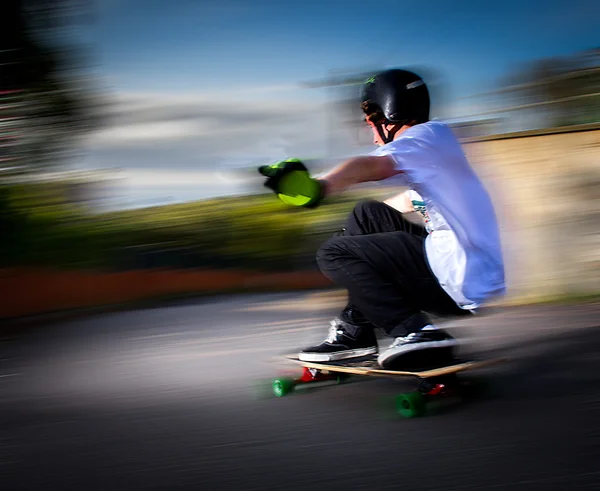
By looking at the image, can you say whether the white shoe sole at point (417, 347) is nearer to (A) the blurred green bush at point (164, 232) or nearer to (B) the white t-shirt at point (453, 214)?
(B) the white t-shirt at point (453, 214)

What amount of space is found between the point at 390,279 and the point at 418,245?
0.54ft

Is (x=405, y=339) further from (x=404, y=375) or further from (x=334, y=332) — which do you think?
(x=334, y=332)

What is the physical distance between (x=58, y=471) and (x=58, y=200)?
471 centimetres

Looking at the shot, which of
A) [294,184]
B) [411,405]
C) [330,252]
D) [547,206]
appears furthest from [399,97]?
[547,206]

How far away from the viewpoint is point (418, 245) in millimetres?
3086

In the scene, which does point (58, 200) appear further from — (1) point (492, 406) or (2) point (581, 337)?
(1) point (492, 406)

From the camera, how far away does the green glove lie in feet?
8.28

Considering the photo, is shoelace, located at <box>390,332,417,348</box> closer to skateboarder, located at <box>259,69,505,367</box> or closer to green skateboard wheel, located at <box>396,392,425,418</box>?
skateboarder, located at <box>259,69,505,367</box>

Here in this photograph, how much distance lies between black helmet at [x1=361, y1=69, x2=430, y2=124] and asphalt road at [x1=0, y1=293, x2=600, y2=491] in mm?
1097

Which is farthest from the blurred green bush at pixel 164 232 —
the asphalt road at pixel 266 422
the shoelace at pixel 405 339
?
the shoelace at pixel 405 339

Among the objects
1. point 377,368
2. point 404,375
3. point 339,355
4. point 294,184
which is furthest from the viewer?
point 339,355

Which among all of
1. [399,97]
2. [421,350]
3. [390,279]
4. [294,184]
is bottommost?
[421,350]

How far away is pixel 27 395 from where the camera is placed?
3504 mm

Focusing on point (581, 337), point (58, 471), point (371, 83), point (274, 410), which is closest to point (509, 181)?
point (581, 337)
